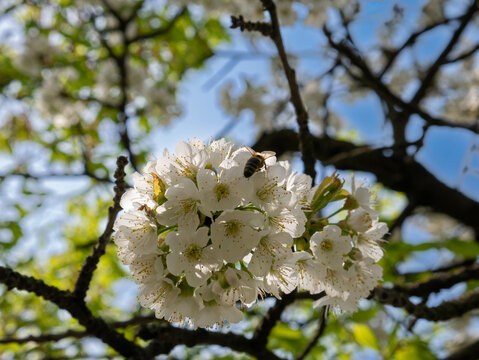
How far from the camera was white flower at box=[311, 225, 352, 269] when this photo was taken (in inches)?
52.8

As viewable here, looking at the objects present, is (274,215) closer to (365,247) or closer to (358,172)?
(365,247)

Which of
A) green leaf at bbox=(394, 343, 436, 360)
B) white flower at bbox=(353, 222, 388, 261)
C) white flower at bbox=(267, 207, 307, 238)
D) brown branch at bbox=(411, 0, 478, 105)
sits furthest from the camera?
brown branch at bbox=(411, 0, 478, 105)

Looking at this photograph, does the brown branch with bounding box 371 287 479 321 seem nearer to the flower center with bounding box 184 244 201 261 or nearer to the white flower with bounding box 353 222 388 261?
the white flower with bounding box 353 222 388 261

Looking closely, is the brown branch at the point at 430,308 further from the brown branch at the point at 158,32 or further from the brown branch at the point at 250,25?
the brown branch at the point at 158,32

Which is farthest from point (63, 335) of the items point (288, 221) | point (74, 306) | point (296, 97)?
point (296, 97)

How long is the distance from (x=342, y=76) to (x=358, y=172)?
408cm

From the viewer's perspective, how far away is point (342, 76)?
7328mm

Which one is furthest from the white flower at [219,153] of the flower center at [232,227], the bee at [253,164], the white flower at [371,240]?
the white flower at [371,240]

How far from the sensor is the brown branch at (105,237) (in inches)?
57.3

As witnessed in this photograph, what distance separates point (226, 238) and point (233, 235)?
3cm

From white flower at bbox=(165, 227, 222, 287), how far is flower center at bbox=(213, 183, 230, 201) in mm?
108

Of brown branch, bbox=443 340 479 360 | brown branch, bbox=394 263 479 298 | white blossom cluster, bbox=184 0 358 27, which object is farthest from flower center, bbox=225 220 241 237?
white blossom cluster, bbox=184 0 358 27

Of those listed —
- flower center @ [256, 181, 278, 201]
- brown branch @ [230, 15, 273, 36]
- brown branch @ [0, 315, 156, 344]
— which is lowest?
brown branch @ [0, 315, 156, 344]

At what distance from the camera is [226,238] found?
1.19 meters
